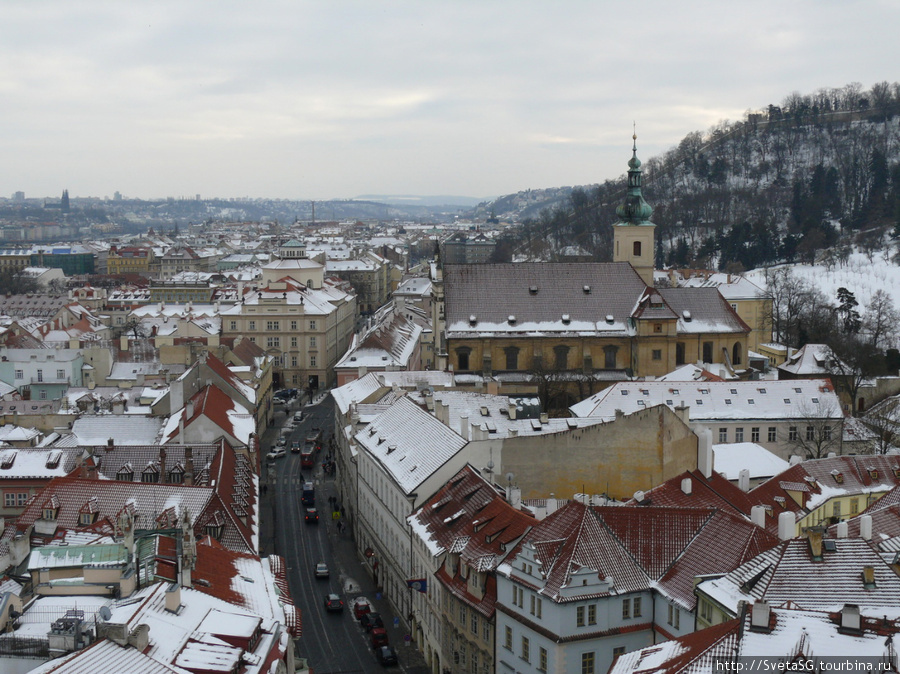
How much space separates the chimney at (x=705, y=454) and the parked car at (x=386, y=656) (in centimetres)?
1555

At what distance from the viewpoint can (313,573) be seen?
4978 centimetres

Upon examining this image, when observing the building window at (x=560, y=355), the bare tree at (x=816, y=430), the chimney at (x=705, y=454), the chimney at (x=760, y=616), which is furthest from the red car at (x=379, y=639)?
the building window at (x=560, y=355)

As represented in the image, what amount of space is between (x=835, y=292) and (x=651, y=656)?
101570 millimetres

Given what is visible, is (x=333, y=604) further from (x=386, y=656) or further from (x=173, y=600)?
(x=173, y=600)

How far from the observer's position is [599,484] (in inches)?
1772

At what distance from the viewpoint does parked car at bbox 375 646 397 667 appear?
131ft

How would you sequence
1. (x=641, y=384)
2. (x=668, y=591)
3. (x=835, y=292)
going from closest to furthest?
1. (x=668, y=591)
2. (x=641, y=384)
3. (x=835, y=292)

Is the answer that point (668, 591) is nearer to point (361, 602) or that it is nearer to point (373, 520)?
point (361, 602)

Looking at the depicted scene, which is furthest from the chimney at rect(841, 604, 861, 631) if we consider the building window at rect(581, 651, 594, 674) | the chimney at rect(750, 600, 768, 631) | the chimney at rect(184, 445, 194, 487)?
the chimney at rect(184, 445, 194, 487)

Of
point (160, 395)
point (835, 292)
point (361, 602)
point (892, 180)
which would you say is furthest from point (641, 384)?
point (892, 180)

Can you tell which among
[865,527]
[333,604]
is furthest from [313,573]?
[865,527]

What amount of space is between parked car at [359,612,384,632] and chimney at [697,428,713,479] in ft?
48.8

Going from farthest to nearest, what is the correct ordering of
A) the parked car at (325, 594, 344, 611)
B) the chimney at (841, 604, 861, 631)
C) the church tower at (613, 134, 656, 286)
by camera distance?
the church tower at (613, 134, 656, 286) < the parked car at (325, 594, 344, 611) < the chimney at (841, 604, 861, 631)

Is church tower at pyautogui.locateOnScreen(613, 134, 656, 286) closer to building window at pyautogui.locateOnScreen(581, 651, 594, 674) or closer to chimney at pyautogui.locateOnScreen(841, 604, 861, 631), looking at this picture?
building window at pyautogui.locateOnScreen(581, 651, 594, 674)
